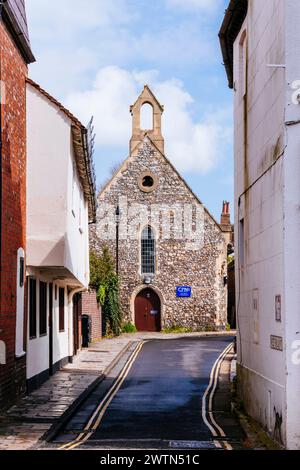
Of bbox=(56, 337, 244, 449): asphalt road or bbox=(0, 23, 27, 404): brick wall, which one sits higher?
bbox=(0, 23, 27, 404): brick wall

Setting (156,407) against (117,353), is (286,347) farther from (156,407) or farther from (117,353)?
(117,353)

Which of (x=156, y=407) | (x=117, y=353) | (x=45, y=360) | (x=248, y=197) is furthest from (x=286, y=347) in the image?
(x=117, y=353)

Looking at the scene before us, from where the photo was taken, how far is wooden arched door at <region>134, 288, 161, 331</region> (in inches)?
1721

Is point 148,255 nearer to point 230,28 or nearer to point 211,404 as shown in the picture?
point 211,404

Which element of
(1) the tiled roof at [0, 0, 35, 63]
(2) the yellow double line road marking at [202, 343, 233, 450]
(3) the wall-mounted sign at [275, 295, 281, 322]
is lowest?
(2) the yellow double line road marking at [202, 343, 233, 450]

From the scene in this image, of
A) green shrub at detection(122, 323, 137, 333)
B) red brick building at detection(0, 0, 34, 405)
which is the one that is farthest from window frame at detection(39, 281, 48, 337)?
green shrub at detection(122, 323, 137, 333)

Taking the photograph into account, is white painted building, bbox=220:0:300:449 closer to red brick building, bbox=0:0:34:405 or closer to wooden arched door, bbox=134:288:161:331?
red brick building, bbox=0:0:34:405

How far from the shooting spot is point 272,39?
1190cm

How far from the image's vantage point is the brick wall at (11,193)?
559 inches

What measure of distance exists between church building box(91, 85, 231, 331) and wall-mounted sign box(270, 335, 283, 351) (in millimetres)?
31952

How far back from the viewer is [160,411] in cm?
1583

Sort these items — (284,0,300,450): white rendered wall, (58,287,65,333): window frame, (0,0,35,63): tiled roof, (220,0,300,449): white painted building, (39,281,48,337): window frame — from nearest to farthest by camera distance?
(284,0,300,450): white rendered wall → (220,0,300,449): white painted building → (0,0,35,63): tiled roof → (39,281,48,337): window frame → (58,287,65,333): window frame
